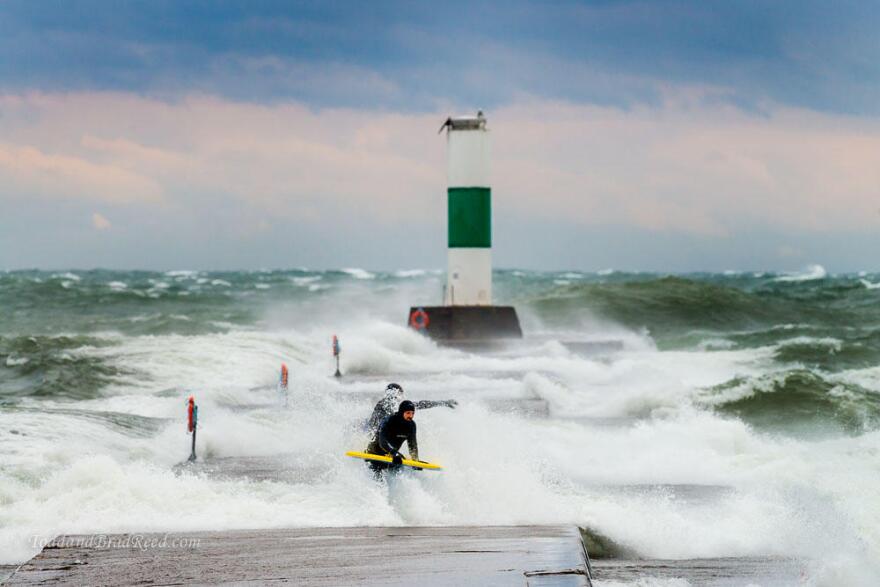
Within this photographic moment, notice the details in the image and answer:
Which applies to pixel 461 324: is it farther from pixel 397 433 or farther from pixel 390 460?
pixel 390 460

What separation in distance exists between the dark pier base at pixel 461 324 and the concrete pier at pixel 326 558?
43.7 ft

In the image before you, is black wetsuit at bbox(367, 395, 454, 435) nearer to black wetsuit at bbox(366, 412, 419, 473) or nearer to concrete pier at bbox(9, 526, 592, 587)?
black wetsuit at bbox(366, 412, 419, 473)

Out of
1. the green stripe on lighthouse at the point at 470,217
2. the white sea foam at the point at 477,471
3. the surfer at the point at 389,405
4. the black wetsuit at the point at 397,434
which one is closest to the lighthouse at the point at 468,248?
the green stripe on lighthouse at the point at 470,217

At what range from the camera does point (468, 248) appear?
19984mm

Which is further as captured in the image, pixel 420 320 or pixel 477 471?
pixel 420 320

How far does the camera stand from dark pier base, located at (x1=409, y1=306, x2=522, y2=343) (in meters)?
20.0

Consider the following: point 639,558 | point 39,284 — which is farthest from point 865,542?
point 39,284

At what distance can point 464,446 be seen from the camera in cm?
856

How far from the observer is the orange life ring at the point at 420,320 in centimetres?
1993

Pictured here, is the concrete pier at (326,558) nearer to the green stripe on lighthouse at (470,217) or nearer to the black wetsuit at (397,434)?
the black wetsuit at (397,434)

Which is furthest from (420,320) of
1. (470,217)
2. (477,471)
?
(477,471)

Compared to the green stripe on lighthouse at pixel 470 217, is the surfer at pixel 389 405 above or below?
below

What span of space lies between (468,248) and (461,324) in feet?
4.79

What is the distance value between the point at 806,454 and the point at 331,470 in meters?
5.22
